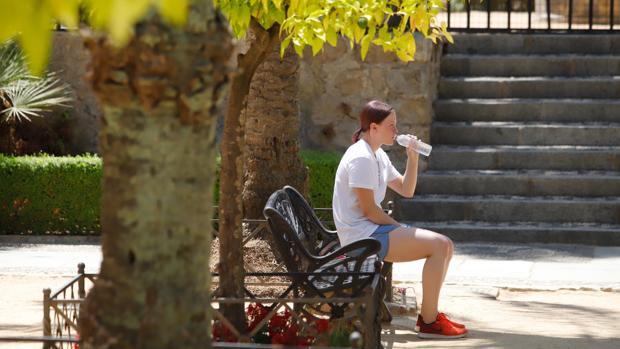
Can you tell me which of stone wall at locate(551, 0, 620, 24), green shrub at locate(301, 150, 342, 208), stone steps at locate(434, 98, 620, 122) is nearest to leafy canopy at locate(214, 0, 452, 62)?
green shrub at locate(301, 150, 342, 208)

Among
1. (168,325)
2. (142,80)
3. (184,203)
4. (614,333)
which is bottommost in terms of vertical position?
(614,333)

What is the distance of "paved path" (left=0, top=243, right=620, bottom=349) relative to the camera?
706 centimetres

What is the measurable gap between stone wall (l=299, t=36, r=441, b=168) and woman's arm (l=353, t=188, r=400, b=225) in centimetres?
472

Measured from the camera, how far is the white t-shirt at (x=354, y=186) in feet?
22.6

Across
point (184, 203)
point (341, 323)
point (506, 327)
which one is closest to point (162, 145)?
point (184, 203)

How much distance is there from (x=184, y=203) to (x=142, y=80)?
0.38 meters

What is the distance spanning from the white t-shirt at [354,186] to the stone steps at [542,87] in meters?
5.79

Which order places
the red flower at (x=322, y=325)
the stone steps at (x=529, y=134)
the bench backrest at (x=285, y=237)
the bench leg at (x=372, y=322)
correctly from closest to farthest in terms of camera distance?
1. the bench leg at (x=372, y=322)
2. the red flower at (x=322, y=325)
3. the bench backrest at (x=285, y=237)
4. the stone steps at (x=529, y=134)

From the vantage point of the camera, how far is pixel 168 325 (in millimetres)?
3611

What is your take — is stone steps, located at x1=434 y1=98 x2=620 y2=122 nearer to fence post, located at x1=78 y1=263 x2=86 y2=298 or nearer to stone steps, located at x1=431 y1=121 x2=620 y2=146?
stone steps, located at x1=431 y1=121 x2=620 y2=146

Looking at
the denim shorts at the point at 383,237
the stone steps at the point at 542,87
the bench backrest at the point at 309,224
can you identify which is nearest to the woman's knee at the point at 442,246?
the denim shorts at the point at 383,237

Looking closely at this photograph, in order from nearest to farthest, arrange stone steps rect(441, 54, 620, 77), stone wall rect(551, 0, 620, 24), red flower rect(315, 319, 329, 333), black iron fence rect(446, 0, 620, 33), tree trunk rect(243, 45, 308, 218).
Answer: red flower rect(315, 319, 329, 333), tree trunk rect(243, 45, 308, 218), stone steps rect(441, 54, 620, 77), black iron fence rect(446, 0, 620, 33), stone wall rect(551, 0, 620, 24)

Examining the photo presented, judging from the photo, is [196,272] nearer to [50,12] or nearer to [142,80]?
[142,80]

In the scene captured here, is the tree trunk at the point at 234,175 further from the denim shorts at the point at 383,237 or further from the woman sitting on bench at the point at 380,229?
the denim shorts at the point at 383,237
